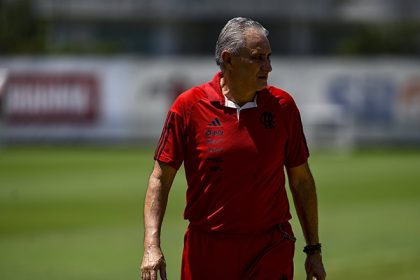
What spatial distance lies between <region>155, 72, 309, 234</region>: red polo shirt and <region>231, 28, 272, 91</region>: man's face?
18 cm

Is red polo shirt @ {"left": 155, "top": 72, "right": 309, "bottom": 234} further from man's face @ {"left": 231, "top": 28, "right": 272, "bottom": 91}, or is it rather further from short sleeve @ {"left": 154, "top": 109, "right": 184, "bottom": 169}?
man's face @ {"left": 231, "top": 28, "right": 272, "bottom": 91}

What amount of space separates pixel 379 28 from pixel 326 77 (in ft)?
118

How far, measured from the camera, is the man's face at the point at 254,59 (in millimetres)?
6051

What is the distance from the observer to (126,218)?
1736 cm

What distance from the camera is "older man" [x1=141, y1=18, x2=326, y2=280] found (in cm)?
609

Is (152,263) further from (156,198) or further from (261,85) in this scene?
(261,85)

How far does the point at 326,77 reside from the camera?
120ft

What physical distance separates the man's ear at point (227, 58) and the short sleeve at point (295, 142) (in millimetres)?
473

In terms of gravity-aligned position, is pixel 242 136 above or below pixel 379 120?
above

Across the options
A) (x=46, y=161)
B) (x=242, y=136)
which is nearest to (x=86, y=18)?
(x=46, y=161)

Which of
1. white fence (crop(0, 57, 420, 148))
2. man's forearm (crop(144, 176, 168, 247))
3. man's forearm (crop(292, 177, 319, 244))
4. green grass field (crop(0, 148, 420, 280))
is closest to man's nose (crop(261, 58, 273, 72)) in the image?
man's forearm (crop(292, 177, 319, 244))

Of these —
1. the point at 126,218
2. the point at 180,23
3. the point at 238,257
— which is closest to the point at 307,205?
the point at 238,257

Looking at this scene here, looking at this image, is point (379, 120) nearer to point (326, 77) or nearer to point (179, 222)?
point (326, 77)

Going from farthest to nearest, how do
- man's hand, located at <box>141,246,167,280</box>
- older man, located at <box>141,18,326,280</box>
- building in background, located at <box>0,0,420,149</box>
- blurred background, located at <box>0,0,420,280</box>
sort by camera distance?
building in background, located at <box>0,0,420,149</box> < blurred background, located at <box>0,0,420,280</box> < older man, located at <box>141,18,326,280</box> < man's hand, located at <box>141,246,167,280</box>
